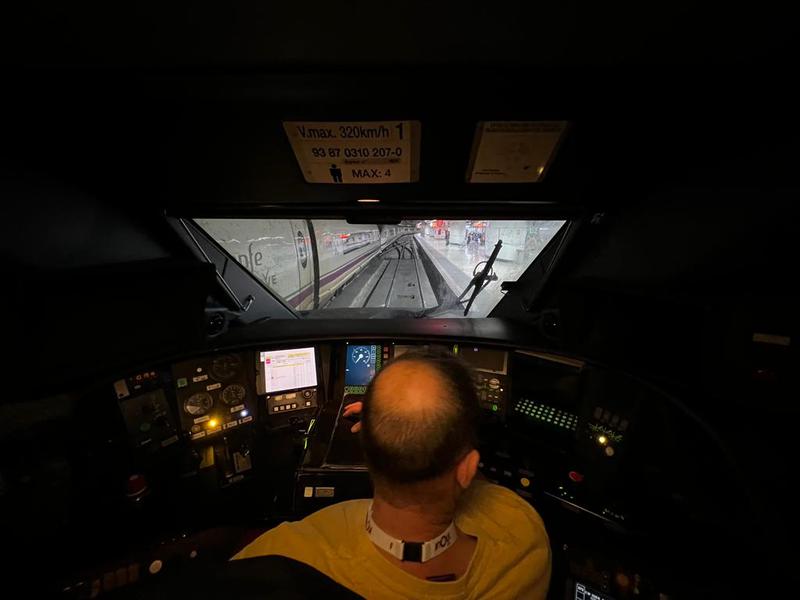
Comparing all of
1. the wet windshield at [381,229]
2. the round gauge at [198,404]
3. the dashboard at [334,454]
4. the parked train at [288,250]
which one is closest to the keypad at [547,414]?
the dashboard at [334,454]

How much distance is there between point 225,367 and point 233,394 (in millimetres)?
238

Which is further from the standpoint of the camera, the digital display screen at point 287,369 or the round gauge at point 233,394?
the digital display screen at point 287,369

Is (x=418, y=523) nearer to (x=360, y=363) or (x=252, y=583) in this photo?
(x=252, y=583)

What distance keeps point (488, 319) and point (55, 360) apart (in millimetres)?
2898

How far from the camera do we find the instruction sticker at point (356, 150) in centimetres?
130

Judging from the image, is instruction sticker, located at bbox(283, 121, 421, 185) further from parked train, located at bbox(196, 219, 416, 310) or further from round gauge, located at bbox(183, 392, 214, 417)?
round gauge, located at bbox(183, 392, 214, 417)

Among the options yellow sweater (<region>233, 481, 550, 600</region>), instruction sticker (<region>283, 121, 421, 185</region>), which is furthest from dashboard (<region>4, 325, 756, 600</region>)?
instruction sticker (<region>283, 121, 421, 185</region>)

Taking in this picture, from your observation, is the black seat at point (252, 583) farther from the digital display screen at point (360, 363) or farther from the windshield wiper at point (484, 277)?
the windshield wiper at point (484, 277)

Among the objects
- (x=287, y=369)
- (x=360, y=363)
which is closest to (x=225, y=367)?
(x=287, y=369)

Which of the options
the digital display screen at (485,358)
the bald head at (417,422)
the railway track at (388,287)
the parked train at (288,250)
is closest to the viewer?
the bald head at (417,422)

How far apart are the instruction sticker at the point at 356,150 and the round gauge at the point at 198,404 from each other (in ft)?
6.04

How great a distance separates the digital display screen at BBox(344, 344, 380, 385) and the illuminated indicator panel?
31cm

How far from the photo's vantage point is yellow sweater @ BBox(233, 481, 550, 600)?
2.58 ft

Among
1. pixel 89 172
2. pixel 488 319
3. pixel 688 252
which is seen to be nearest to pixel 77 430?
pixel 89 172
